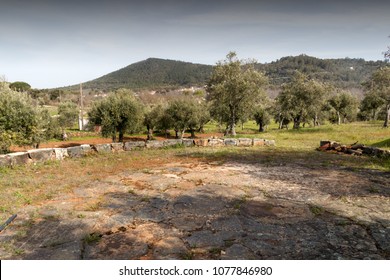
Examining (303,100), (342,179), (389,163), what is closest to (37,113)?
(342,179)

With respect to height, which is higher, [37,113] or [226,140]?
[37,113]

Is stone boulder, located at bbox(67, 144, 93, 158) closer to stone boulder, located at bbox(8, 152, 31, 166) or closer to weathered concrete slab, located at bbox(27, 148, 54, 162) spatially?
weathered concrete slab, located at bbox(27, 148, 54, 162)

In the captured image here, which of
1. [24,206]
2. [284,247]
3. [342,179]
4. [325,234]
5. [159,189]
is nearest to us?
[284,247]

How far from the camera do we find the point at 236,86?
27859mm

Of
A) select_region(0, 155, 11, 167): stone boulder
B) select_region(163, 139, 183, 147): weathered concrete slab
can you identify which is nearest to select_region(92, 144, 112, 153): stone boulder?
select_region(163, 139, 183, 147): weathered concrete slab

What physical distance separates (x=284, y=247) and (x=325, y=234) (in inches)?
43.9

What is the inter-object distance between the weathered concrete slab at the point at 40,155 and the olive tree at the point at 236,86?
1908 cm

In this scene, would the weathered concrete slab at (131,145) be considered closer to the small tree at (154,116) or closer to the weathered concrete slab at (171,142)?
the weathered concrete slab at (171,142)

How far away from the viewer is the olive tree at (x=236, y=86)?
2803 centimetres

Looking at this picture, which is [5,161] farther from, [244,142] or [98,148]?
[244,142]

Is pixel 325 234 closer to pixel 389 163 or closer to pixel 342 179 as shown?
pixel 342 179

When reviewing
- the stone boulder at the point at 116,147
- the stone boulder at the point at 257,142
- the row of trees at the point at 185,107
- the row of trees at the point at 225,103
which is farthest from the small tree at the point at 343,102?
the stone boulder at the point at 116,147

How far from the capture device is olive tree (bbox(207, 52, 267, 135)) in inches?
1104

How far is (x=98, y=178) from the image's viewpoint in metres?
9.88
